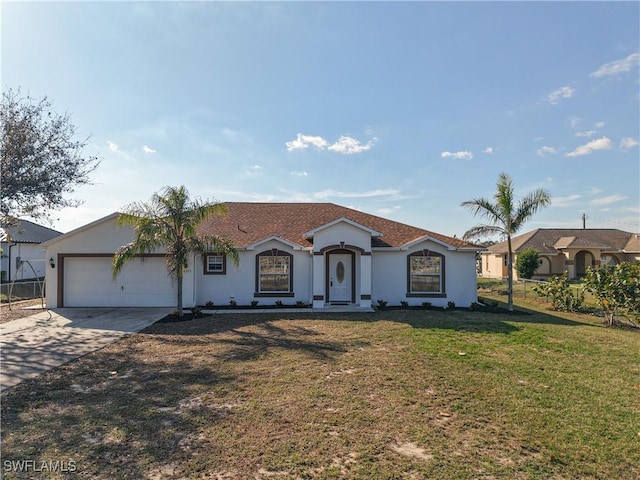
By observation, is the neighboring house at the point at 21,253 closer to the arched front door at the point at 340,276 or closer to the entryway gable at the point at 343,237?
the entryway gable at the point at 343,237

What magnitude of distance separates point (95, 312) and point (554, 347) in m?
16.8

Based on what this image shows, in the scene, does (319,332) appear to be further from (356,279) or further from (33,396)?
(33,396)

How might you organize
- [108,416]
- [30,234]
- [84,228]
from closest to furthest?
[108,416]
[84,228]
[30,234]

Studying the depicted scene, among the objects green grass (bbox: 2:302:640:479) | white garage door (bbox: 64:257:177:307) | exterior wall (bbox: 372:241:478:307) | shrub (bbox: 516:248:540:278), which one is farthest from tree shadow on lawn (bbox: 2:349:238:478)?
shrub (bbox: 516:248:540:278)

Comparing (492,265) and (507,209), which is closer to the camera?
(507,209)

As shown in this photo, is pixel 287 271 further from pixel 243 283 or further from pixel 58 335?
pixel 58 335

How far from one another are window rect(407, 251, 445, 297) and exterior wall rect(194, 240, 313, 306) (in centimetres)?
495

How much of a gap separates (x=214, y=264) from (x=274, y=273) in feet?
9.63

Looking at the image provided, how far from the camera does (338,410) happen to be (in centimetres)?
524

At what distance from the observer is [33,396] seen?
233 inches

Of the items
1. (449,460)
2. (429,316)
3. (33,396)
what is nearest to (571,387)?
(449,460)

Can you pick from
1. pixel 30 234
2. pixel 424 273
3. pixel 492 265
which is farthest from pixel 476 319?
pixel 30 234

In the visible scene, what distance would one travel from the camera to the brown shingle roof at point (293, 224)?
1711 centimetres

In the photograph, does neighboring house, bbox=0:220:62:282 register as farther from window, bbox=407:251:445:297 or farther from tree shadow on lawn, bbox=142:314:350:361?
window, bbox=407:251:445:297
